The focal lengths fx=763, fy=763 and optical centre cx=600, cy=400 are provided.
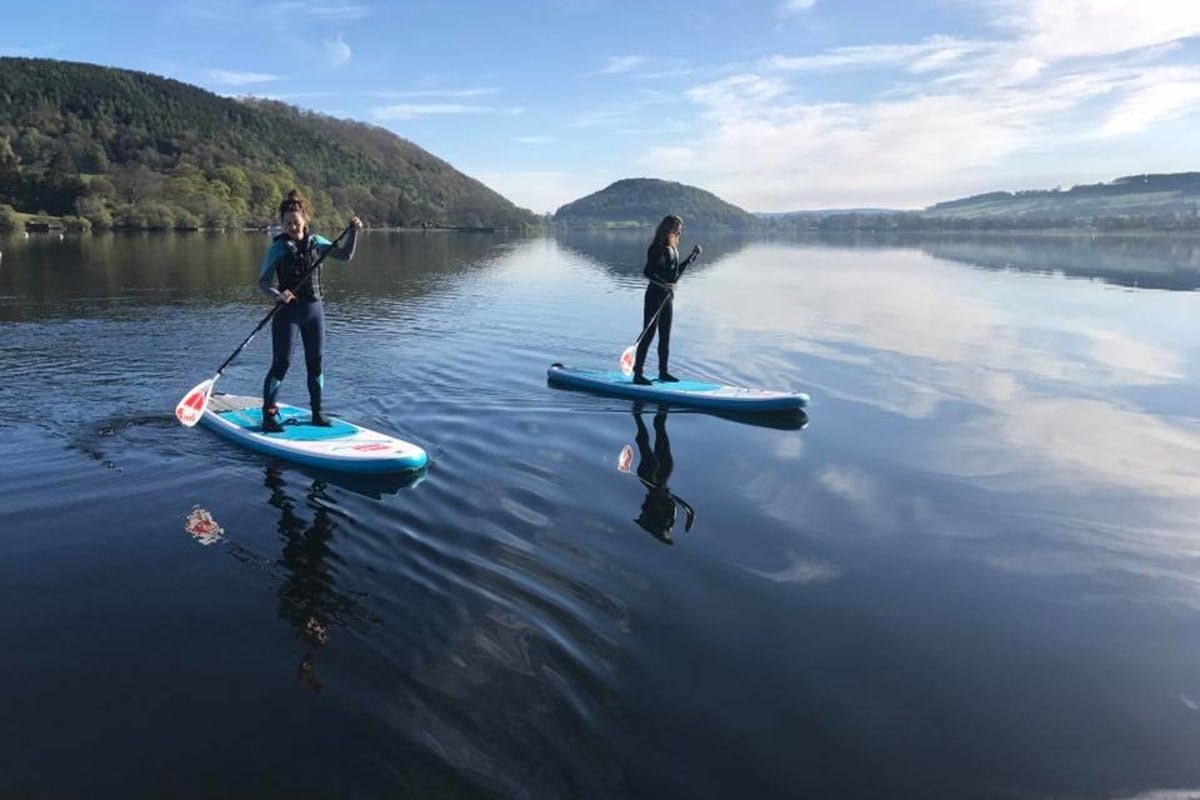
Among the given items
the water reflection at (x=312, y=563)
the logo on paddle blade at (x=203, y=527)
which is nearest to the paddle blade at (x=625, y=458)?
the water reflection at (x=312, y=563)

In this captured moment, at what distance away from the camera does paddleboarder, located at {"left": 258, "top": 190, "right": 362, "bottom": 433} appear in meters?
9.89

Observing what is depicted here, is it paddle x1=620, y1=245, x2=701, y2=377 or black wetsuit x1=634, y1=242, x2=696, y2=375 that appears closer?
black wetsuit x1=634, y1=242, x2=696, y2=375

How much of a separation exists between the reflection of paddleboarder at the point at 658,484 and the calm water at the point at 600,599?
0.07 meters

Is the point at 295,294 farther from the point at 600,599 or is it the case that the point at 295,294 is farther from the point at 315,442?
the point at 600,599

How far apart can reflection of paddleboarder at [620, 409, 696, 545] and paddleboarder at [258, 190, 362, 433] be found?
4518mm

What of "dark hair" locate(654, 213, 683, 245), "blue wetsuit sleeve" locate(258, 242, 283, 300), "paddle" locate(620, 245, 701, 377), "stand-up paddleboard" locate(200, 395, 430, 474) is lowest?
"stand-up paddleboard" locate(200, 395, 430, 474)

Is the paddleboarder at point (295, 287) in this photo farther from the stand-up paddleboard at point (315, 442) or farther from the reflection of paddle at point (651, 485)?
the reflection of paddle at point (651, 485)

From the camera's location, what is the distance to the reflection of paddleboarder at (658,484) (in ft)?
27.7

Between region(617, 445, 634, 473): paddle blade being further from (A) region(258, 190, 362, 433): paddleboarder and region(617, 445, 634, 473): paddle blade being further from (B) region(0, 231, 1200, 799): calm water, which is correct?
(A) region(258, 190, 362, 433): paddleboarder

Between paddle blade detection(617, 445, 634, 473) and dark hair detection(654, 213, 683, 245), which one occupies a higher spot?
dark hair detection(654, 213, 683, 245)

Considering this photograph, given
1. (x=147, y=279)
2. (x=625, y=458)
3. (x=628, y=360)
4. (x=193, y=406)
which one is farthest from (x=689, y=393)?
(x=147, y=279)

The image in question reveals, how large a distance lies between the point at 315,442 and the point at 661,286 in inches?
286

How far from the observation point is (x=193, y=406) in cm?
1079

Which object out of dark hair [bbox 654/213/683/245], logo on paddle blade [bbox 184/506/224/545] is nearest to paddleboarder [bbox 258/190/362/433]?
logo on paddle blade [bbox 184/506/224/545]
